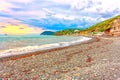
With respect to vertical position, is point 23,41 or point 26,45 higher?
point 23,41

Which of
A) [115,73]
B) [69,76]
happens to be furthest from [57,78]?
[115,73]

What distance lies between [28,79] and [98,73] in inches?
223

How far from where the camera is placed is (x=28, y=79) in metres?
16.5

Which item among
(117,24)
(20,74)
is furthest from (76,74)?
(117,24)

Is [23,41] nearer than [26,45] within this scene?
No

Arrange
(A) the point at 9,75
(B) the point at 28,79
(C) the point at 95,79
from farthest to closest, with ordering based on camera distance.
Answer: (A) the point at 9,75, (B) the point at 28,79, (C) the point at 95,79

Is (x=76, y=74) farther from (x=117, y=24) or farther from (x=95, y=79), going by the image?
(x=117, y=24)

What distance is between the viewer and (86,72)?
56.0 ft

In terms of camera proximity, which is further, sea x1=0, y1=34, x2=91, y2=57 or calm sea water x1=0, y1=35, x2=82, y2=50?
calm sea water x1=0, y1=35, x2=82, y2=50

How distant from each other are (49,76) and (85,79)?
3.19m

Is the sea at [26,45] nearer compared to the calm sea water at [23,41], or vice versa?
the sea at [26,45]

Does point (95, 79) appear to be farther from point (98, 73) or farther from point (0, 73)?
point (0, 73)

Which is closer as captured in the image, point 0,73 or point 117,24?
point 0,73

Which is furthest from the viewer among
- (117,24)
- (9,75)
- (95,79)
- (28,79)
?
(117,24)
